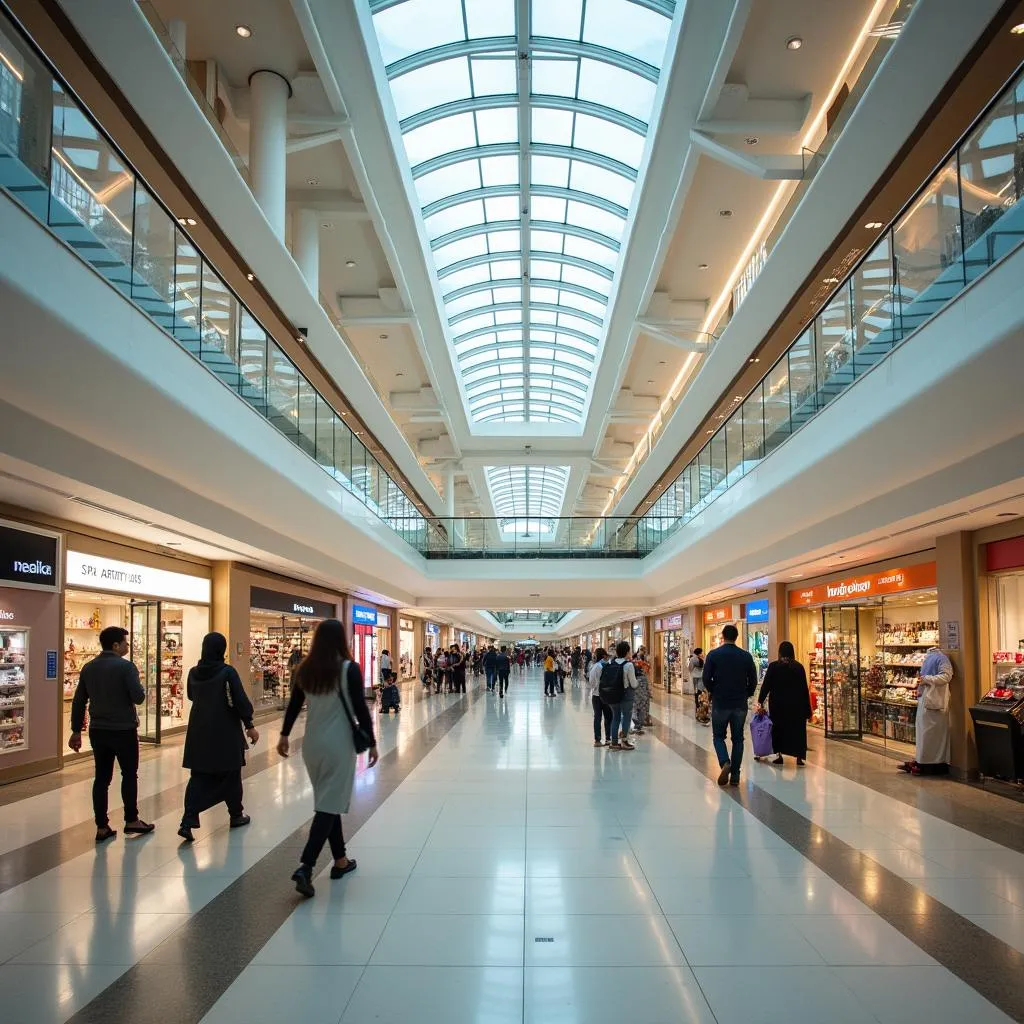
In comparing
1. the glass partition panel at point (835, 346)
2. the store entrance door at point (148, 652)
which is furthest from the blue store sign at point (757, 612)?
the store entrance door at point (148, 652)

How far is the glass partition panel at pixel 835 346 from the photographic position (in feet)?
27.5

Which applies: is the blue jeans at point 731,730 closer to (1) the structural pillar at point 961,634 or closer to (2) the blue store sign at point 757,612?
(1) the structural pillar at point 961,634

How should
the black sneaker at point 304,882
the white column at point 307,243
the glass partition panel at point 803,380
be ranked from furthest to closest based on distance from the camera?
the white column at point 307,243, the glass partition panel at point 803,380, the black sneaker at point 304,882

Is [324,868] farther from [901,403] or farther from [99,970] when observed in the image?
[901,403]

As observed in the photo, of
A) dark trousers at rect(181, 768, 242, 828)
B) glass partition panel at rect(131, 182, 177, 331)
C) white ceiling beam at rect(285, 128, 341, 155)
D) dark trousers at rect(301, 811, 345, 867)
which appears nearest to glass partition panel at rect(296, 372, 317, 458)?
white ceiling beam at rect(285, 128, 341, 155)

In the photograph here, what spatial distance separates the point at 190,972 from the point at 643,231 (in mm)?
14207

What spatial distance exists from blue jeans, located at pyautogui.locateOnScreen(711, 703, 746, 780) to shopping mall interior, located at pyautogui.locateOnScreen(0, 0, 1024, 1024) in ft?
0.22

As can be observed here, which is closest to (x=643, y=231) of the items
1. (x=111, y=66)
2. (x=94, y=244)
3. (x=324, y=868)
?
(x=111, y=66)

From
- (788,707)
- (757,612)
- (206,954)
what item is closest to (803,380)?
(788,707)

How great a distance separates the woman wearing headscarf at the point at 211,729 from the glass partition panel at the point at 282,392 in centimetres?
450

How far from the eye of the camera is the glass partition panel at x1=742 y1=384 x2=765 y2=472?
11539 millimetres

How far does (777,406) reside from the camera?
35.6 feet

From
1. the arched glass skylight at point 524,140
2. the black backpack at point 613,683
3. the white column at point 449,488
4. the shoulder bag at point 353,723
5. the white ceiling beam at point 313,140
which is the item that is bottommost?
the black backpack at point 613,683

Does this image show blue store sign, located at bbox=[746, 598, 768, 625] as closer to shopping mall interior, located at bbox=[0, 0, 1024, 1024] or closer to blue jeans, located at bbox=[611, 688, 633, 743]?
shopping mall interior, located at bbox=[0, 0, 1024, 1024]
